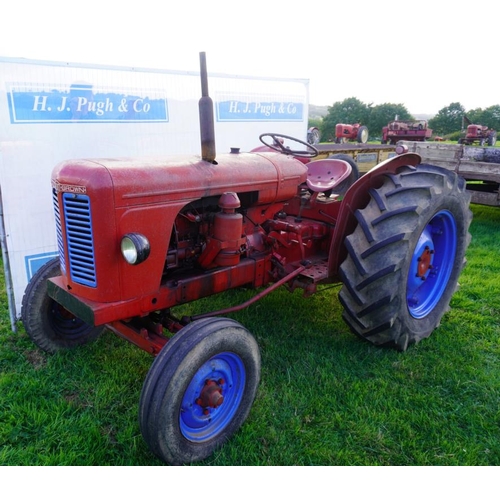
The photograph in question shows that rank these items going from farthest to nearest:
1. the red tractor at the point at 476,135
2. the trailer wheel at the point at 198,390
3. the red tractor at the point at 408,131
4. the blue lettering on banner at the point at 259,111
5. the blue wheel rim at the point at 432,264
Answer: the red tractor at the point at 408,131 < the red tractor at the point at 476,135 < the blue lettering on banner at the point at 259,111 < the blue wheel rim at the point at 432,264 < the trailer wheel at the point at 198,390

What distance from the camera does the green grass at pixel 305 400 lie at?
233 centimetres

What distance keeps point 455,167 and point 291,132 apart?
3.30 meters

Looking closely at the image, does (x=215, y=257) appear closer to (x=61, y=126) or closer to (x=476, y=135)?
(x=61, y=126)

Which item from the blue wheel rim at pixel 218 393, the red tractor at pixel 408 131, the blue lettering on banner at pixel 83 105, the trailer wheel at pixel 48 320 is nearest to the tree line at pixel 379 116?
the red tractor at pixel 408 131

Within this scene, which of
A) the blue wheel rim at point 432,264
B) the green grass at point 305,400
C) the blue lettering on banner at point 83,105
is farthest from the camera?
the blue lettering on banner at point 83,105

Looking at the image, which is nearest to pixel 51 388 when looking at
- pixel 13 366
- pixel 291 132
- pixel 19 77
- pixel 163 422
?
pixel 13 366

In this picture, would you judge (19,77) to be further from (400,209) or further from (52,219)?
(400,209)

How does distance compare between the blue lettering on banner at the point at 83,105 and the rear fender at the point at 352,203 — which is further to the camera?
the blue lettering on banner at the point at 83,105

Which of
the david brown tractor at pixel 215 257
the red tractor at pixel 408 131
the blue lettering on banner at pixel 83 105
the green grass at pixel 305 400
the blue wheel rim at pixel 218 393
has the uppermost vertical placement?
the blue lettering on banner at pixel 83 105

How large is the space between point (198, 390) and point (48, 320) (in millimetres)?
1435

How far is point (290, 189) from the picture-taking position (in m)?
3.16

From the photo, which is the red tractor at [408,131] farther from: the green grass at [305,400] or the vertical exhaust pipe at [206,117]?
the vertical exhaust pipe at [206,117]

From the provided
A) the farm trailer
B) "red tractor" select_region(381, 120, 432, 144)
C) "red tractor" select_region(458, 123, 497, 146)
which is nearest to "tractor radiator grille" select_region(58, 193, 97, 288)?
the farm trailer

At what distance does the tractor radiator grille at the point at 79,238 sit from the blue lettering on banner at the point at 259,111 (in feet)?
9.52
